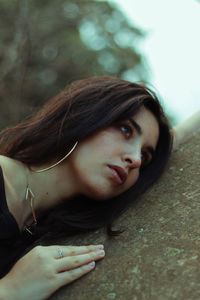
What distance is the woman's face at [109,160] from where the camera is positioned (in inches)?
66.2

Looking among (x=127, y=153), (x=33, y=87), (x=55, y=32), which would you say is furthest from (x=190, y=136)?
(x=55, y=32)

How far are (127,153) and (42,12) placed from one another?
471 centimetres

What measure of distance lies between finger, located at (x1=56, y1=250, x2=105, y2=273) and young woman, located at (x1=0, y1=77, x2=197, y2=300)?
1.09 feet

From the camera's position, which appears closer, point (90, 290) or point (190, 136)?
point (90, 290)

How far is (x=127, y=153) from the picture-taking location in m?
1.75

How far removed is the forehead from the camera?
1.89 meters

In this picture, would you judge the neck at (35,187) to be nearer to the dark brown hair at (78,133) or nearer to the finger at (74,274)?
the dark brown hair at (78,133)

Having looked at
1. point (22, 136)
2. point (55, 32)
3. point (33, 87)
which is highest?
point (22, 136)

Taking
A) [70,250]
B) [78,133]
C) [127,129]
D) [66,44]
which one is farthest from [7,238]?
[66,44]

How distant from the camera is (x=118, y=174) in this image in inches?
68.1

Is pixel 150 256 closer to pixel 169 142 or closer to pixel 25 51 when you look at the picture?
pixel 169 142

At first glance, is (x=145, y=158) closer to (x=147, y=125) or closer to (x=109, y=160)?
(x=147, y=125)

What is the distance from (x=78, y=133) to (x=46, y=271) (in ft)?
2.34

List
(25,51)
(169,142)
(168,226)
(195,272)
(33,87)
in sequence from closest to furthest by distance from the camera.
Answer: (195,272), (168,226), (169,142), (25,51), (33,87)
